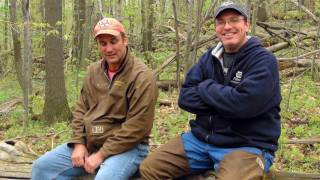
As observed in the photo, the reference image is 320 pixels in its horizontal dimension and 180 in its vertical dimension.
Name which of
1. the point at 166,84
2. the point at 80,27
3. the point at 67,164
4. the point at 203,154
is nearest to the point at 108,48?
the point at 67,164

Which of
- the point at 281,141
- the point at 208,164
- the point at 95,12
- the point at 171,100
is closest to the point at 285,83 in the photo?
the point at 171,100

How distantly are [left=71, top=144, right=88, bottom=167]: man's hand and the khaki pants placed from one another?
63 cm

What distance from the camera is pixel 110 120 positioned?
13.7 ft

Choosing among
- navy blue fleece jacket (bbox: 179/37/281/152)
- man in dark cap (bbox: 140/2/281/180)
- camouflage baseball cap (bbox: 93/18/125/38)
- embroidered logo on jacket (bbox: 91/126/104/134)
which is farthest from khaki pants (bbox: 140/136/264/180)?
camouflage baseball cap (bbox: 93/18/125/38)

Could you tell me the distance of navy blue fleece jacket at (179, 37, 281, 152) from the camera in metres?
3.46

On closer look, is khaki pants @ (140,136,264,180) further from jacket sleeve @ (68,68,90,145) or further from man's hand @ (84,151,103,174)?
jacket sleeve @ (68,68,90,145)

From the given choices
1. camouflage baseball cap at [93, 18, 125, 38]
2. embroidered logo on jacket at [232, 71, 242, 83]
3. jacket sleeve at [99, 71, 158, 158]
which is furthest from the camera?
camouflage baseball cap at [93, 18, 125, 38]

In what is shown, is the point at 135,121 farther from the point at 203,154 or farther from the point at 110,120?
the point at 203,154

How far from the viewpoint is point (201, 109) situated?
375 cm

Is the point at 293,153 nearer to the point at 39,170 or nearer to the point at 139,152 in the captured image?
the point at 139,152

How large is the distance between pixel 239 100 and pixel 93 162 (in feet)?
4.91

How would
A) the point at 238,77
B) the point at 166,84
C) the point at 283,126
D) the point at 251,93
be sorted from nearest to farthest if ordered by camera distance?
1. the point at 251,93
2. the point at 238,77
3. the point at 283,126
4. the point at 166,84

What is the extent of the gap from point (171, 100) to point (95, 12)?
34.7 feet

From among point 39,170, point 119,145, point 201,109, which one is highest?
point 201,109
